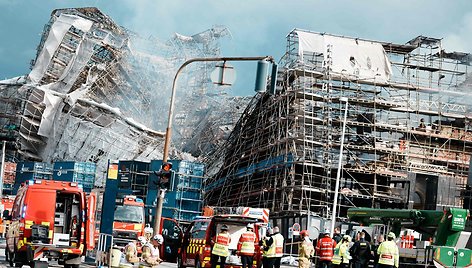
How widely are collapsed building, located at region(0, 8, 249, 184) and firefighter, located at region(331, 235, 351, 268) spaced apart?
4266 cm

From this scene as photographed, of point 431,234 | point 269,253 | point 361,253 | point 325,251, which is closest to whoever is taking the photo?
point 269,253

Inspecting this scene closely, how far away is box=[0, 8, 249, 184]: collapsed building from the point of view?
217 ft

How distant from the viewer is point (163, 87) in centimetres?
7162

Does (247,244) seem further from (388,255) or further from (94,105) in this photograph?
(94,105)

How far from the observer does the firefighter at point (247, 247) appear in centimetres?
2266

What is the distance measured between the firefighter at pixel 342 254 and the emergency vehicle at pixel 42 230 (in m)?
7.45

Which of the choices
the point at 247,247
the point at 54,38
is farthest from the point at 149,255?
the point at 54,38

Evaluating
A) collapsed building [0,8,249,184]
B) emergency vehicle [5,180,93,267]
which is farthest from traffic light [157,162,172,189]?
collapsed building [0,8,249,184]

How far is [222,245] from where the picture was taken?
2244 centimetres

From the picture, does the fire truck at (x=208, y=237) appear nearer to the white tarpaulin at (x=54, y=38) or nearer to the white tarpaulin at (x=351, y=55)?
the white tarpaulin at (x=351, y=55)

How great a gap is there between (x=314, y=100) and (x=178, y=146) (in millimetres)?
20260

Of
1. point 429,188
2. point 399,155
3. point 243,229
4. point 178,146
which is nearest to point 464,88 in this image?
point 399,155

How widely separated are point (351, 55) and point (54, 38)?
78.8 ft

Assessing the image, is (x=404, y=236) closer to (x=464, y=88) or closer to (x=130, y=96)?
(x=464, y=88)
